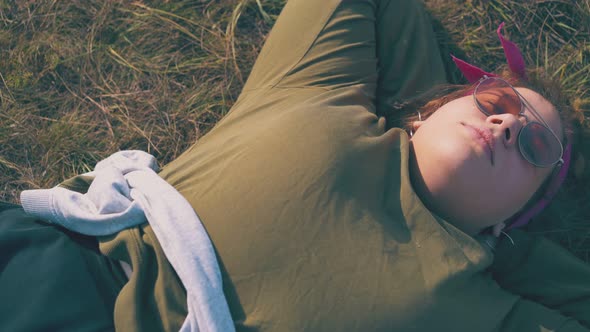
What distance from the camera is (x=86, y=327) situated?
5.88 ft

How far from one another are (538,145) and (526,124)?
3.8 inches

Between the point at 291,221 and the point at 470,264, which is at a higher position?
the point at 291,221

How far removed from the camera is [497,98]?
6.97ft

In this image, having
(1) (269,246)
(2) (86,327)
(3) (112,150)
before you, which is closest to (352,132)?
(1) (269,246)

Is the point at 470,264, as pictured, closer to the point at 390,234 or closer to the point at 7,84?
the point at 390,234

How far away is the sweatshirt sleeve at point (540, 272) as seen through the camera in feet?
7.11

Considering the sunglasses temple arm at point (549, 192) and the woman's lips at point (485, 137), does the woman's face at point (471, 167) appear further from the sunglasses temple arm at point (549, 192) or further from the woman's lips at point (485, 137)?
the sunglasses temple arm at point (549, 192)

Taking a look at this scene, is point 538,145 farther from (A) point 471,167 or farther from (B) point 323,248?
(B) point 323,248

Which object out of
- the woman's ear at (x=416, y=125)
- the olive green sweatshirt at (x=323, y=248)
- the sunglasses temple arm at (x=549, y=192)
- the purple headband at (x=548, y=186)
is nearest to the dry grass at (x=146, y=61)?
the purple headband at (x=548, y=186)

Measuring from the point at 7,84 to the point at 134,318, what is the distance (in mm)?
1785

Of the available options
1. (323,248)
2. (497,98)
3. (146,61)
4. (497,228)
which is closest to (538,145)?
(497,98)

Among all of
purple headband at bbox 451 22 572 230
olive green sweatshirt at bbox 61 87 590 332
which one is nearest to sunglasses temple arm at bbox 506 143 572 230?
purple headband at bbox 451 22 572 230

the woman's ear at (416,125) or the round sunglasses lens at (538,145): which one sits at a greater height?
the woman's ear at (416,125)

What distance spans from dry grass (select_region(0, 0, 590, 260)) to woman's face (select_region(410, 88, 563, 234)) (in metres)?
Answer: 0.83
